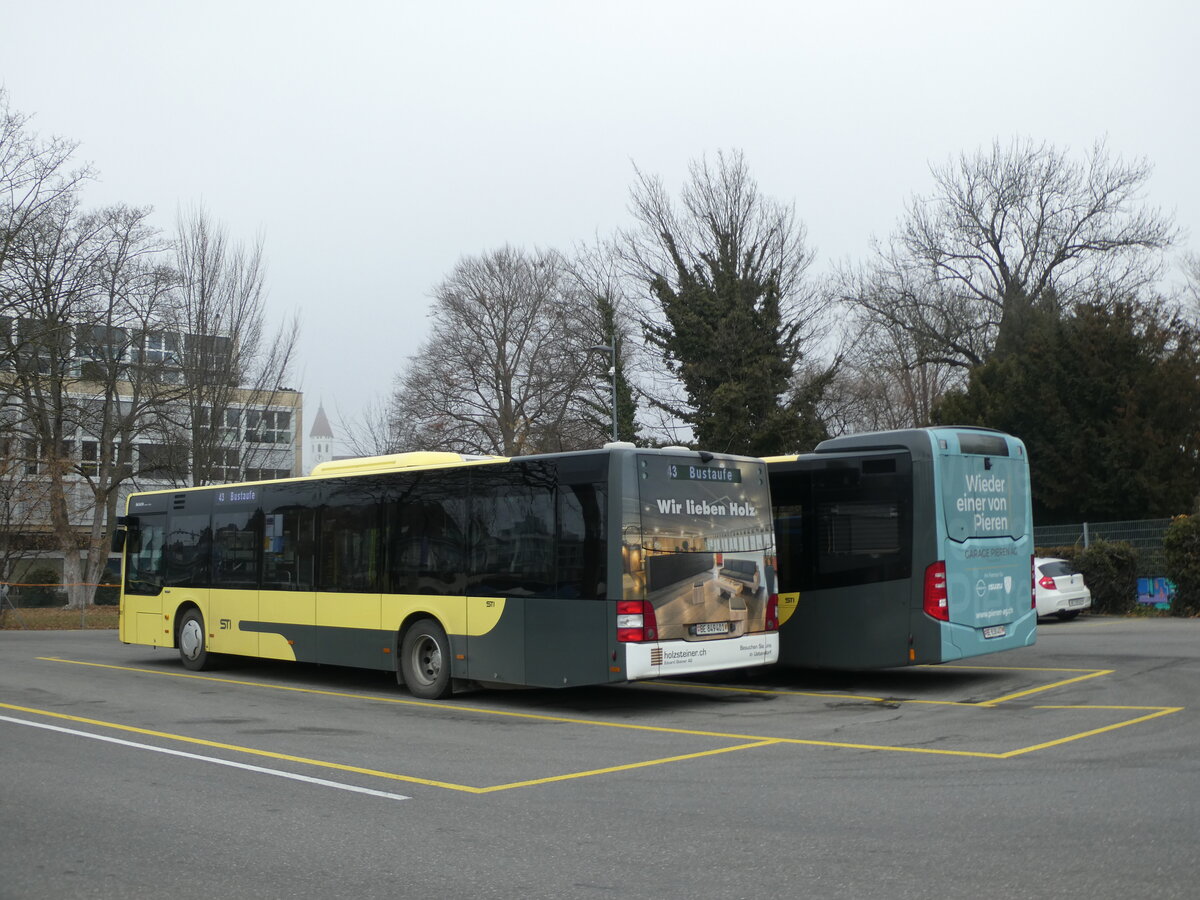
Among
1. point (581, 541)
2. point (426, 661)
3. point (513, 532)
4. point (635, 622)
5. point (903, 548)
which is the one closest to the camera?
point (635, 622)

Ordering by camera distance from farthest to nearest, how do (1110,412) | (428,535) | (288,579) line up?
(1110,412) → (288,579) → (428,535)

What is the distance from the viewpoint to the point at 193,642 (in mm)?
18281

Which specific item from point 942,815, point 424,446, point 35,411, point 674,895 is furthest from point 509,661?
point 424,446

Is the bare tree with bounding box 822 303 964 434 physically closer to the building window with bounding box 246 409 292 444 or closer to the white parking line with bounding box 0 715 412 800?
the building window with bounding box 246 409 292 444

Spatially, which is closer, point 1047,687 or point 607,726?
point 607,726

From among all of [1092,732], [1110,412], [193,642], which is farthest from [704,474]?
[1110,412]

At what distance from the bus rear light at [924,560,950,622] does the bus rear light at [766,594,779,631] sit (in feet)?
5.42

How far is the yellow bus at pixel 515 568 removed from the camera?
40.9 ft

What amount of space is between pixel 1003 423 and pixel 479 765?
2875 centimetres

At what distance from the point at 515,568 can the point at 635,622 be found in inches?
67.8

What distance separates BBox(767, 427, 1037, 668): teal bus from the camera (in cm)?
1344

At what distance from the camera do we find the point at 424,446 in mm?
46156

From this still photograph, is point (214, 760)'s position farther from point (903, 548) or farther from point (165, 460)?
point (165, 460)

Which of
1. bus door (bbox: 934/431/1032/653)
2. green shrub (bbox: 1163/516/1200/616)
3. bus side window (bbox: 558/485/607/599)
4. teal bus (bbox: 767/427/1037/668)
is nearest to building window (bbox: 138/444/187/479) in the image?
green shrub (bbox: 1163/516/1200/616)
